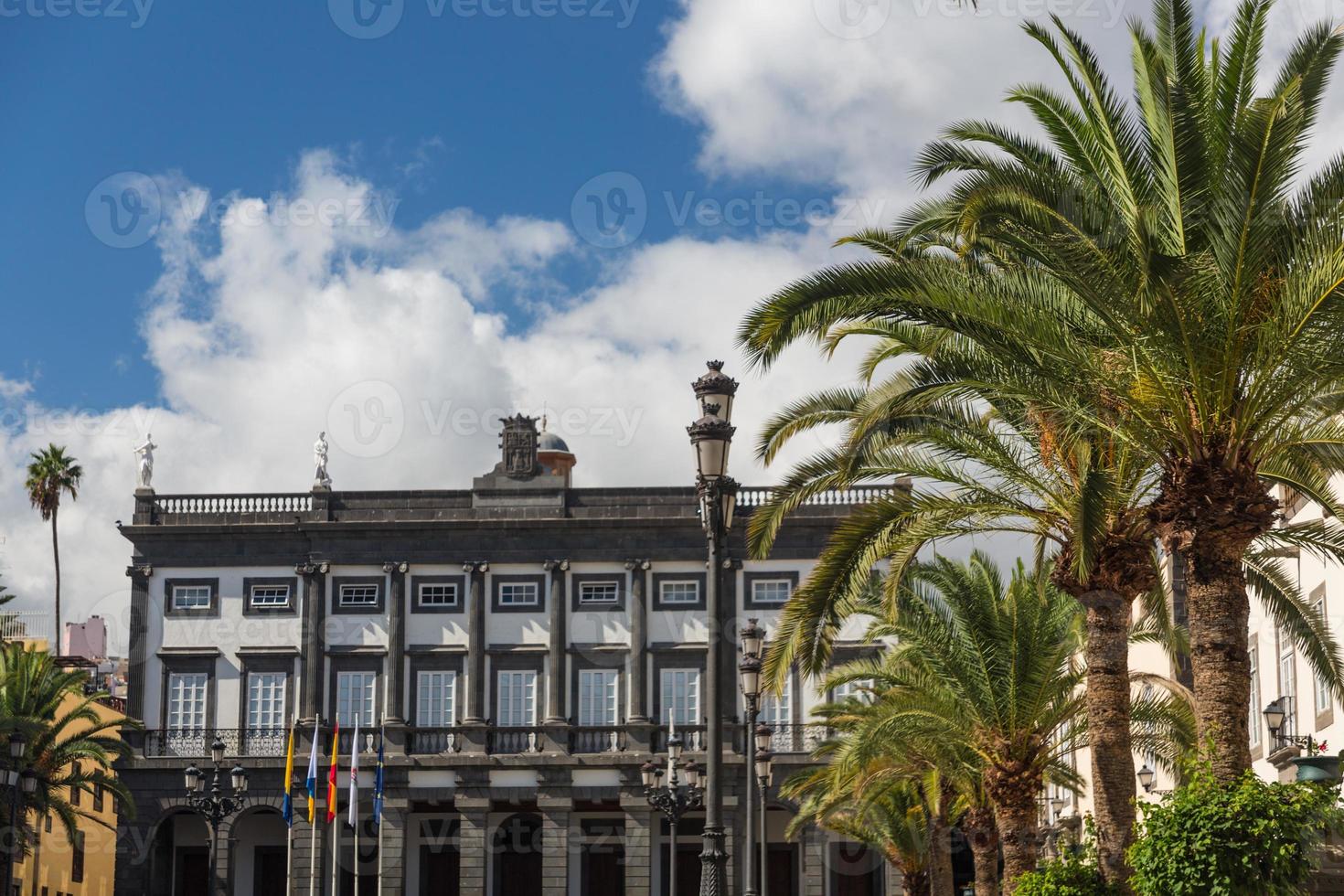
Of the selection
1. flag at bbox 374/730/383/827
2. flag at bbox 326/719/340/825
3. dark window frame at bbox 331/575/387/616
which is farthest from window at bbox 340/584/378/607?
flag at bbox 374/730/383/827

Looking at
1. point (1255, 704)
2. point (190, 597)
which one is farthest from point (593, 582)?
point (1255, 704)

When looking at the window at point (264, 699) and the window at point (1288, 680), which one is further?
the window at point (264, 699)

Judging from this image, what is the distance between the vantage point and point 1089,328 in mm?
18891

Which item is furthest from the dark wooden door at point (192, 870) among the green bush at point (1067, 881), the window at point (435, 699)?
the green bush at point (1067, 881)

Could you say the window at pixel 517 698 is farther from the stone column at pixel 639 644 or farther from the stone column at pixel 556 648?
the stone column at pixel 639 644

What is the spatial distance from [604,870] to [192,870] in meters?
13.9

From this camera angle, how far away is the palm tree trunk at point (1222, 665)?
1748 cm

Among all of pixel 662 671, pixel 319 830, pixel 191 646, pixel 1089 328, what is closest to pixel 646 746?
pixel 662 671

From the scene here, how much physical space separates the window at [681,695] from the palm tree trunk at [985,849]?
1004 inches

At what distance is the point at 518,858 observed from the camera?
60.9m

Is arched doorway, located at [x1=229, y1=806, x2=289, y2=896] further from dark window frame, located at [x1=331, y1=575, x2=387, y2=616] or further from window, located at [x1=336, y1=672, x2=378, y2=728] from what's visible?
dark window frame, located at [x1=331, y1=575, x2=387, y2=616]

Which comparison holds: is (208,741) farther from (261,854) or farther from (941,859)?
(941,859)

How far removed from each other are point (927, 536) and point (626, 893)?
38923 millimetres

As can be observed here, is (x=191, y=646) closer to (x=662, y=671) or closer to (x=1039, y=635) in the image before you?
(x=662, y=671)
